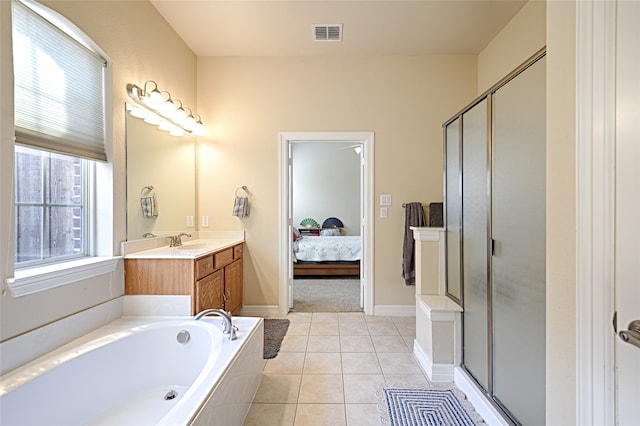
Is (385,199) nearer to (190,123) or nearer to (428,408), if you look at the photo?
(428,408)

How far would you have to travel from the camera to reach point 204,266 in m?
2.16

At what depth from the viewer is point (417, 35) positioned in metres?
2.77

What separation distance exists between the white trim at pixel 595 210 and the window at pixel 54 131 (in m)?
2.10

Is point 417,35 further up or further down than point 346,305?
further up

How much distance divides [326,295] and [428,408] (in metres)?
2.24

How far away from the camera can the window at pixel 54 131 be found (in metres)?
1.36

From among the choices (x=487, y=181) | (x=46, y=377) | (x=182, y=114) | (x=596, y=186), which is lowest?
(x=46, y=377)

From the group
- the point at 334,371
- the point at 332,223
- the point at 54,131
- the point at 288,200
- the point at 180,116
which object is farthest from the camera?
the point at 332,223

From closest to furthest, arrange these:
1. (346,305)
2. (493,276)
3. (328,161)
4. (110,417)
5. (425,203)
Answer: (110,417) < (493,276) < (425,203) < (346,305) < (328,161)

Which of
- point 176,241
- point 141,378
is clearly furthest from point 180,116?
point 141,378

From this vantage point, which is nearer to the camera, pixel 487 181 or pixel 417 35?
pixel 487 181

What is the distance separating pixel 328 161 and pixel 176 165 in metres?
4.67

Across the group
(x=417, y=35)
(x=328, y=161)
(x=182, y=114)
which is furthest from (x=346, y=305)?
(x=328, y=161)

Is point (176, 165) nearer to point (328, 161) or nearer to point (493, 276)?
point (493, 276)
